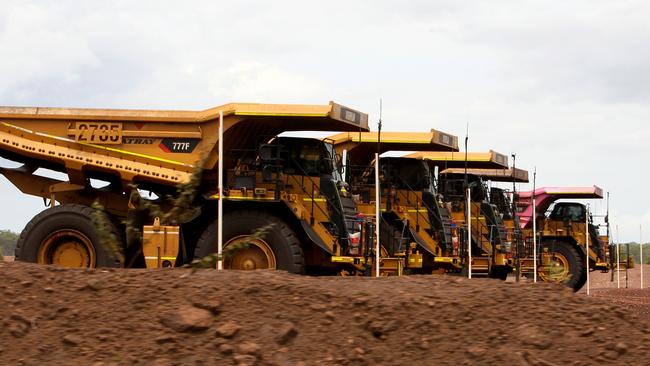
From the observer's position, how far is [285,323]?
531 centimetres

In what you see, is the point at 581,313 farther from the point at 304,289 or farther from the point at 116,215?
the point at 116,215

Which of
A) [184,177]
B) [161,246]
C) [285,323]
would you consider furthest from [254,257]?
[285,323]

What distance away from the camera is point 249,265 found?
13078 millimetres

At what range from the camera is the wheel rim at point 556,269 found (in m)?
25.0

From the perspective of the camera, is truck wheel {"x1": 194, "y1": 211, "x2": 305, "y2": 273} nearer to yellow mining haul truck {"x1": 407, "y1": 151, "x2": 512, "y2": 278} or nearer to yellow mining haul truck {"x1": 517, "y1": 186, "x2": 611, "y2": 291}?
yellow mining haul truck {"x1": 407, "y1": 151, "x2": 512, "y2": 278}

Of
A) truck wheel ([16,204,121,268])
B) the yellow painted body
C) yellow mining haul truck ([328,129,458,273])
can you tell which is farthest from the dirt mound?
yellow mining haul truck ([328,129,458,273])

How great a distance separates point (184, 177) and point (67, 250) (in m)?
2.11

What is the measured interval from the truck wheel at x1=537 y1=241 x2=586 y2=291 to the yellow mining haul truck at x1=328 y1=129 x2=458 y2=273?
7503 mm

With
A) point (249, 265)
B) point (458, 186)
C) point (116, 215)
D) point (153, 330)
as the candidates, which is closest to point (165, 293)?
point (153, 330)

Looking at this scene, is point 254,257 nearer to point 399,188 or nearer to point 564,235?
point 399,188

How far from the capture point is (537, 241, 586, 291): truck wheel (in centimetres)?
2588

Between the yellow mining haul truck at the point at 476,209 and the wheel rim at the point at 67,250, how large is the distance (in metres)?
8.98

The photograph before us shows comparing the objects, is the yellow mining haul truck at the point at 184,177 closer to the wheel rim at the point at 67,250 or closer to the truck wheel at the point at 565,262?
the wheel rim at the point at 67,250

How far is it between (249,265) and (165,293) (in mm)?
7417
